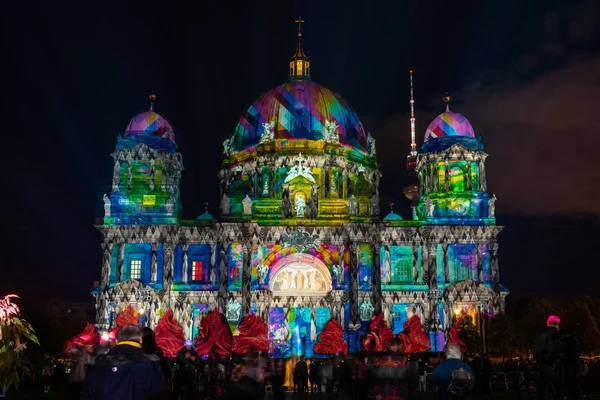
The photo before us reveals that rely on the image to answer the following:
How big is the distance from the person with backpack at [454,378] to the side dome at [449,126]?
68.2 metres

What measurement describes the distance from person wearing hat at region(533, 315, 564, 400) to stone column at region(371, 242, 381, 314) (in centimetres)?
5319

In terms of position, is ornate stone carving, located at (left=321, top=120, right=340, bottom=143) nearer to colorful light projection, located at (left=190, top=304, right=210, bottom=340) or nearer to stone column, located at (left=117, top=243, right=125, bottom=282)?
colorful light projection, located at (left=190, top=304, right=210, bottom=340)

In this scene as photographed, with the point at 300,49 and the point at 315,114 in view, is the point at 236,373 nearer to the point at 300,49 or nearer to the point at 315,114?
the point at 315,114

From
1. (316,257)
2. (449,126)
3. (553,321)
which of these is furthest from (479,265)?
(553,321)

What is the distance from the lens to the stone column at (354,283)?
70.0 meters

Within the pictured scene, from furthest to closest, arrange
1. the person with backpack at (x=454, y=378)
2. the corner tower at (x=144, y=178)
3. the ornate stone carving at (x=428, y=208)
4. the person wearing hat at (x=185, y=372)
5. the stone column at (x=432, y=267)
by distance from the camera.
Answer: the ornate stone carving at (x=428, y=208) < the corner tower at (x=144, y=178) < the stone column at (x=432, y=267) < the person wearing hat at (x=185, y=372) < the person with backpack at (x=454, y=378)

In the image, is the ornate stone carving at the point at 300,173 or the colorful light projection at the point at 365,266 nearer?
→ the colorful light projection at the point at 365,266

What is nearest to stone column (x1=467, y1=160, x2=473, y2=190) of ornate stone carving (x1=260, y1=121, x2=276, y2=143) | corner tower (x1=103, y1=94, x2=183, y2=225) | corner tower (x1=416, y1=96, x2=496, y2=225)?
corner tower (x1=416, y1=96, x2=496, y2=225)

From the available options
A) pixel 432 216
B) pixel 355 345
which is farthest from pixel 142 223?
pixel 432 216

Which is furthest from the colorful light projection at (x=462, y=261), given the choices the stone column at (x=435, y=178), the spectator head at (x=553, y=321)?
the spectator head at (x=553, y=321)

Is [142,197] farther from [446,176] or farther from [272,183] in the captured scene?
[446,176]

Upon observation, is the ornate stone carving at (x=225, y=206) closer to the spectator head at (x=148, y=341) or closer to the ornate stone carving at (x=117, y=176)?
the ornate stone carving at (x=117, y=176)

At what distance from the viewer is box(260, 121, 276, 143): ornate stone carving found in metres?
84.2

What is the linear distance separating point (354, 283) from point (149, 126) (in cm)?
2823
